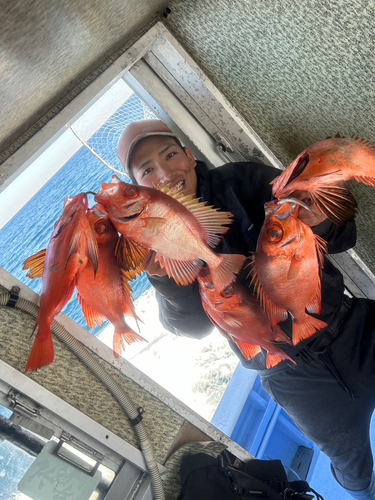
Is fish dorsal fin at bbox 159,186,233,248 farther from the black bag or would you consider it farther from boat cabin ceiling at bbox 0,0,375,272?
the black bag

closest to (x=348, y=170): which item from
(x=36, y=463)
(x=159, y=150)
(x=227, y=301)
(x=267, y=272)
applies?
(x=267, y=272)

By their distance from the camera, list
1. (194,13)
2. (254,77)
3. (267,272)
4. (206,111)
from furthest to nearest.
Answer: (206,111) → (254,77) → (194,13) → (267,272)

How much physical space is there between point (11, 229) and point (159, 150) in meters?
1.79

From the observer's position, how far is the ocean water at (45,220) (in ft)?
8.09

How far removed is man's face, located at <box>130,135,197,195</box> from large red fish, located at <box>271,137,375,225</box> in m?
0.45

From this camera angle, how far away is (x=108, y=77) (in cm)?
127

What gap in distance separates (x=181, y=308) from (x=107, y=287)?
0.49 meters

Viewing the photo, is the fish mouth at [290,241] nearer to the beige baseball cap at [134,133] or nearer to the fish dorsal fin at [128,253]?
the fish dorsal fin at [128,253]

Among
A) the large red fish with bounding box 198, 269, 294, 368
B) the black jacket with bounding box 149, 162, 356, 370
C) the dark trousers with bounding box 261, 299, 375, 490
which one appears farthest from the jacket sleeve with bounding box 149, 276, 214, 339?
the dark trousers with bounding box 261, 299, 375, 490

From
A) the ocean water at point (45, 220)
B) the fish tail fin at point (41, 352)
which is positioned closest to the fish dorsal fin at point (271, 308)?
the fish tail fin at point (41, 352)

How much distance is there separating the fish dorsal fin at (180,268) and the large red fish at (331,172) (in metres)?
0.28

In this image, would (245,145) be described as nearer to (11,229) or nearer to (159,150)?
(159,150)

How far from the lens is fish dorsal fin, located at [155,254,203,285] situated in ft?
3.05

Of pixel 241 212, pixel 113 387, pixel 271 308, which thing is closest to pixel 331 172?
pixel 271 308
